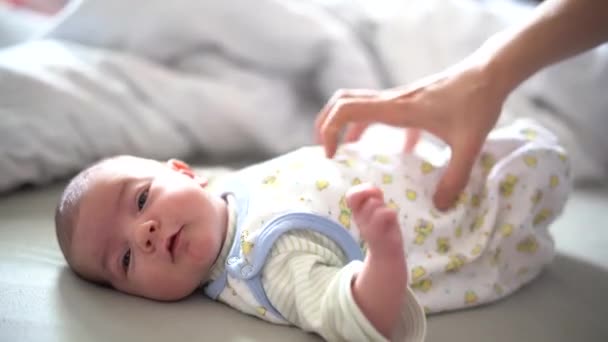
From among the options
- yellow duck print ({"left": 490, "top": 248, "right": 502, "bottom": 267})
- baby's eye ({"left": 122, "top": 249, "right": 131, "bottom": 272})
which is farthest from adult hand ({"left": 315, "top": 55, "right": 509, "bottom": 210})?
baby's eye ({"left": 122, "top": 249, "right": 131, "bottom": 272})

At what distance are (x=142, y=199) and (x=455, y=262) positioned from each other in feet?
1.49

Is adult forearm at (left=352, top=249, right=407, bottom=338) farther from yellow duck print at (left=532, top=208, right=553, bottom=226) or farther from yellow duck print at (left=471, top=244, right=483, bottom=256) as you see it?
yellow duck print at (left=532, top=208, right=553, bottom=226)

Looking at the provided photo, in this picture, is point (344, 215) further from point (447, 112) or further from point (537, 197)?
point (537, 197)

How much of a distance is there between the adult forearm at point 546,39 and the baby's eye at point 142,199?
519 mm

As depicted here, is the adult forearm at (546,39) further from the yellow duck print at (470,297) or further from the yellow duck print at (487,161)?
the yellow duck print at (470,297)

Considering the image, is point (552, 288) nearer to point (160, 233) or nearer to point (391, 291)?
point (391, 291)

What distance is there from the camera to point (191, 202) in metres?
0.83

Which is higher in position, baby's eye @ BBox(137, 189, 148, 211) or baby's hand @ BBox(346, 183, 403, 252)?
baby's hand @ BBox(346, 183, 403, 252)

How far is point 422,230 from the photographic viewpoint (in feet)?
2.89

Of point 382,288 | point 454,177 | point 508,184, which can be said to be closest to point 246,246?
point 382,288

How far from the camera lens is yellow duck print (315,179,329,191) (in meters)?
0.86

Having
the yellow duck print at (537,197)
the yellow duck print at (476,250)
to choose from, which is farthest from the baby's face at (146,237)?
the yellow duck print at (537,197)

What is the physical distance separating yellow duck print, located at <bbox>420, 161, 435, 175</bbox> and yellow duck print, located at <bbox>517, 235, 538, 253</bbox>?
0.18 meters

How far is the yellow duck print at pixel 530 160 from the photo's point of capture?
95 cm
